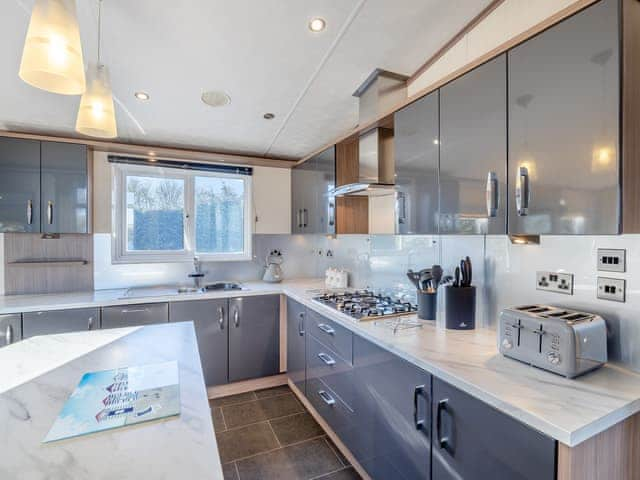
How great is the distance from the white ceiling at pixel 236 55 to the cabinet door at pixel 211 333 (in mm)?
1535

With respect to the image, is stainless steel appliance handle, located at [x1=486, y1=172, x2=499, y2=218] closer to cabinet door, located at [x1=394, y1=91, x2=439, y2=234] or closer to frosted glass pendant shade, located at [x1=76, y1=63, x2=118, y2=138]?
cabinet door, located at [x1=394, y1=91, x2=439, y2=234]

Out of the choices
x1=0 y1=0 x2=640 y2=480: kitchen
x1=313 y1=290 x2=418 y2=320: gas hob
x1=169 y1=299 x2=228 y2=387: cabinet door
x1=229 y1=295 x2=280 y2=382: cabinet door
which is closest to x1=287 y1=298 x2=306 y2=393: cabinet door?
x1=0 y1=0 x2=640 y2=480: kitchen

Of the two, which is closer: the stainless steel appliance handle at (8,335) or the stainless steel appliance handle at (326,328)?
the stainless steel appliance handle at (326,328)

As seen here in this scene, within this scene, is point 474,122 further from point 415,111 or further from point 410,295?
point 410,295

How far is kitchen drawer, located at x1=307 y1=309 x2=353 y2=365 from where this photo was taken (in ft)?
6.20

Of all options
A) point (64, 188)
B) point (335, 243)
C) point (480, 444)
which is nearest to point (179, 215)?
point (64, 188)

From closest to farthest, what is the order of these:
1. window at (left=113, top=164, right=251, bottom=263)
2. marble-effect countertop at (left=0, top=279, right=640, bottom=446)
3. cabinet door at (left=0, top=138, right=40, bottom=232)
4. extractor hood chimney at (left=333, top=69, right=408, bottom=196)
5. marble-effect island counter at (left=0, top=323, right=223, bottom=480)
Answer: marble-effect island counter at (left=0, top=323, right=223, bottom=480), marble-effect countertop at (left=0, top=279, right=640, bottom=446), extractor hood chimney at (left=333, top=69, right=408, bottom=196), cabinet door at (left=0, top=138, right=40, bottom=232), window at (left=113, top=164, right=251, bottom=263)

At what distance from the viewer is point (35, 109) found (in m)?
2.20

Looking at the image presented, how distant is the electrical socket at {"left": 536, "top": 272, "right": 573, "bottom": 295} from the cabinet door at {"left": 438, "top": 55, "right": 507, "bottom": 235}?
0.35 m

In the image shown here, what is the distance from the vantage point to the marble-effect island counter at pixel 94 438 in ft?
2.25

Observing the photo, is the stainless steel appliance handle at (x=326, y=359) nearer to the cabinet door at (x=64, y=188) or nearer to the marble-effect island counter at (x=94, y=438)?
the marble-effect island counter at (x=94, y=438)

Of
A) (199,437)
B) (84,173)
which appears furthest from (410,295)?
(84,173)

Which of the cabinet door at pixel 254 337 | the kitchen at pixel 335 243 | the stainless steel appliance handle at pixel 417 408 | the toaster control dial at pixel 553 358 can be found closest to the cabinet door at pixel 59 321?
the kitchen at pixel 335 243

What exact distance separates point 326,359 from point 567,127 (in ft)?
6.04
